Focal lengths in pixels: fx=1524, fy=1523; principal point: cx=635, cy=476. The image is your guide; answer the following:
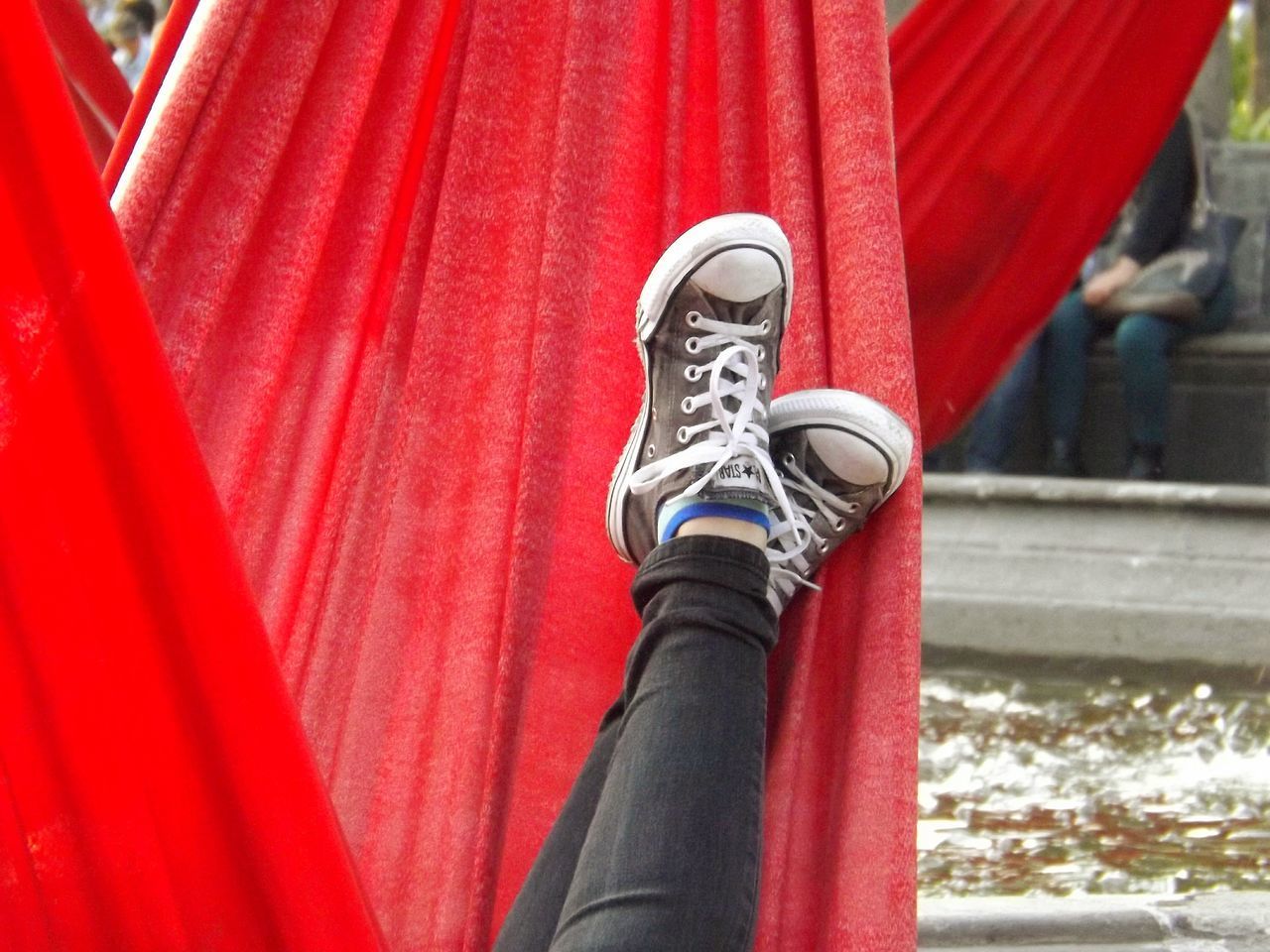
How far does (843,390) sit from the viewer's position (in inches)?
38.4

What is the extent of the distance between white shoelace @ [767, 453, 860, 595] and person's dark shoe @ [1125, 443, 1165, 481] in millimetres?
1540

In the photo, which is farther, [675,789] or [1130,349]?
[1130,349]

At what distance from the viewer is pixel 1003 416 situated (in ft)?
7.88

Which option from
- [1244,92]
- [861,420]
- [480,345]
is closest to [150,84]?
[480,345]

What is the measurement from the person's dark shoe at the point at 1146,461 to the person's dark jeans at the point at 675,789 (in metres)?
1.62

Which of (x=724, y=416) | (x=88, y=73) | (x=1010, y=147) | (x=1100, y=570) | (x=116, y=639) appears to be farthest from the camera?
(x=1100, y=570)

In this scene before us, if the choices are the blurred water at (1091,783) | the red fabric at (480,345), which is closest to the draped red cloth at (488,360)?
the red fabric at (480,345)

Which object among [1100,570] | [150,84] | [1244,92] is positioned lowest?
[150,84]

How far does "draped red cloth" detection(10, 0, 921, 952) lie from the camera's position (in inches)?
36.2

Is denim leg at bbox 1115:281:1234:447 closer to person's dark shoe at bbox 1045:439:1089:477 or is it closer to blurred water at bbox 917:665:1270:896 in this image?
person's dark shoe at bbox 1045:439:1089:477

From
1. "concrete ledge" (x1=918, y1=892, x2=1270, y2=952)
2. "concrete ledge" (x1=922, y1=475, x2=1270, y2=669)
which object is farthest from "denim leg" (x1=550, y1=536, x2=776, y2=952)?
"concrete ledge" (x1=922, y1=475, x2=1270, y2=669)

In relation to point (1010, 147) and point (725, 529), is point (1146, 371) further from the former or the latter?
point (725, 529)

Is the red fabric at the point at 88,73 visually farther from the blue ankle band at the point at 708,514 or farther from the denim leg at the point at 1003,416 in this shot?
the denim leg at the point at 1003,416

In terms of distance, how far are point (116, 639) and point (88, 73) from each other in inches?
35.9
